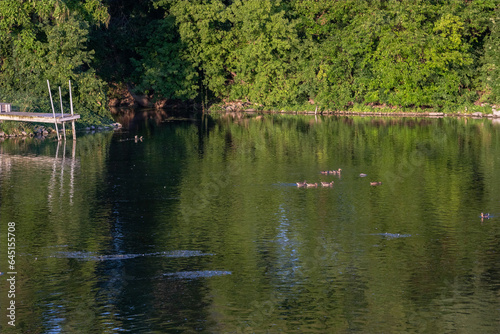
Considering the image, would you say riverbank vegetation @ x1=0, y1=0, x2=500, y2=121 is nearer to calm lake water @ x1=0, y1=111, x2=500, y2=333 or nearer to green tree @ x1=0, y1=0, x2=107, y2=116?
green tree @ x1=0, y1=0, x2=107, y2=116

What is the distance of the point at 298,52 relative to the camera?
72.8m

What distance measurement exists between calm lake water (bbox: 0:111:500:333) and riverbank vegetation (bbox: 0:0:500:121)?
2523 centimetres

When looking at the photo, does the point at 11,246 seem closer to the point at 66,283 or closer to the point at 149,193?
the point at 66,283

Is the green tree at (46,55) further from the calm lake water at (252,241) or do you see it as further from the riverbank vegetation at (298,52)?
the calm lake water at (252,241)

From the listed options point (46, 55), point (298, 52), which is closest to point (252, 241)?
point (46, 55)

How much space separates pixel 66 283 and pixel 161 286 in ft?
8.05

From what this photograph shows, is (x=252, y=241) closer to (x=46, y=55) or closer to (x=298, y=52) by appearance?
(x=46, y=55)

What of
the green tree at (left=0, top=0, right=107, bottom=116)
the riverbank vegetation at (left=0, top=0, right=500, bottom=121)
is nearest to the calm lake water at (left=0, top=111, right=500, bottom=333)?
the green tree at (left=0, top=0, right=107, bottom=116)

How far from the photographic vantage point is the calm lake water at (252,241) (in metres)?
16.7

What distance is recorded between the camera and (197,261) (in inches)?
800

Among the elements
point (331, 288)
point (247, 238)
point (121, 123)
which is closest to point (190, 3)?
point (121, 123)

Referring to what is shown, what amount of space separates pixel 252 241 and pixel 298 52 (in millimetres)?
52498

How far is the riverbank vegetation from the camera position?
65.6 metres

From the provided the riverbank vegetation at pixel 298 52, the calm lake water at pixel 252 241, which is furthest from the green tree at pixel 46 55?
the calm lake water at pixel 252 241
